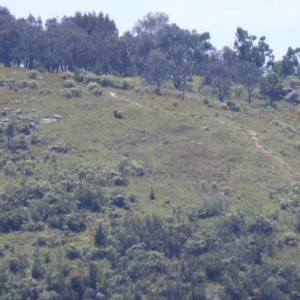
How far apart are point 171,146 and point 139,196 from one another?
9038mm

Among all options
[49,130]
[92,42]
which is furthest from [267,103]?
[49,130]

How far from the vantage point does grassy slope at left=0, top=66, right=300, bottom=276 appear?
62.2 meters

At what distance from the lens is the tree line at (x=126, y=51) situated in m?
92.1

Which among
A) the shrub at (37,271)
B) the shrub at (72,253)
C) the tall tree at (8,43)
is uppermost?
the tall tree at (8,43)

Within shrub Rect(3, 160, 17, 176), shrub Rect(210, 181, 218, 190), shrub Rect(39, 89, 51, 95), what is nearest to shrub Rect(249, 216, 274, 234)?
shrub Rect(210, 181, 218, 190)

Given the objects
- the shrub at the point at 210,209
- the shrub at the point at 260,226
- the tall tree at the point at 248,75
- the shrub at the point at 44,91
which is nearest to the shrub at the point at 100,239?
the shrub at the point at 210,209

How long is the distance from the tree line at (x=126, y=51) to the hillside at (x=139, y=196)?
8850 mm

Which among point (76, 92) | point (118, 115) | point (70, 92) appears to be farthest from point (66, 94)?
point (118, 115)

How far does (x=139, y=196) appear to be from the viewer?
203 feet

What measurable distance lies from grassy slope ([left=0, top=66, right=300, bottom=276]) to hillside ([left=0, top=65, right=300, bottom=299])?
0.13m

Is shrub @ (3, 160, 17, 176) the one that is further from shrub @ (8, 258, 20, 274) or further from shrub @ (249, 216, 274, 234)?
shrub @ (249, 216, 274, 234)

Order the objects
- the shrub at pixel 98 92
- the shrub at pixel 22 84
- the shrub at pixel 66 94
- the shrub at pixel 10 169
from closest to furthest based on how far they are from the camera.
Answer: the shrub at pixel 10 169 < the shrub at pixel 66 94 < the shrub at pixel 22 84 < the shrub at pixel 98 92

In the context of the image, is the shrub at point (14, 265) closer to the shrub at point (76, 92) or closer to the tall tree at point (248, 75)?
the shrub at point (76, 92)

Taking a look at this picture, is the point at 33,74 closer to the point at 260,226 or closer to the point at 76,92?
the point at 76,92
